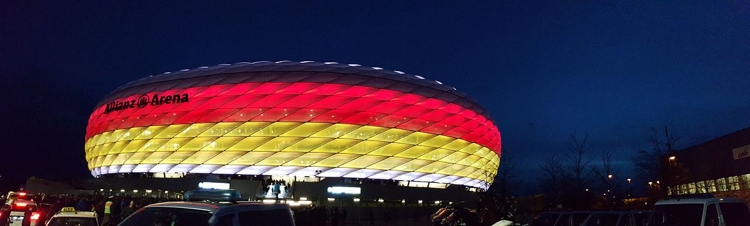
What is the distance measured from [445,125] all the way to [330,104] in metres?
12.6

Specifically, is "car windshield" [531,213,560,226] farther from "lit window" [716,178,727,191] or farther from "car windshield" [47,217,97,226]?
"lit window" [716,178,727,191]

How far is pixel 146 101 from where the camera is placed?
48.6m

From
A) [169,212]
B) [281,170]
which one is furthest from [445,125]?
[169,212]

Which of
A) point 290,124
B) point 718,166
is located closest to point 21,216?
point 290,124

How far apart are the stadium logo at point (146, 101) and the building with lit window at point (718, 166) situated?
41.5 metres

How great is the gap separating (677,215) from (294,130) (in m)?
36.0

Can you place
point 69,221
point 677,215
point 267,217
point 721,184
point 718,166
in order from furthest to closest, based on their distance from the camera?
point 721,184, point 718,166, point 677,215, point 69,221, point 267,217

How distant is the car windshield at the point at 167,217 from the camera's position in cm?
549

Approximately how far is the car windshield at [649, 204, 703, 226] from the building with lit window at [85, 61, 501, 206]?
111 feet

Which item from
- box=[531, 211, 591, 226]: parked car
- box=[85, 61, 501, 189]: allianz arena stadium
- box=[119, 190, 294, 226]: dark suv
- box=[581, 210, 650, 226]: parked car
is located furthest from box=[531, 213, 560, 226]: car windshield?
box=[85, 61, 501, 189]: allianz arena stadium

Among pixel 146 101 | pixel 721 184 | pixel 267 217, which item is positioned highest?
pixel 146 101

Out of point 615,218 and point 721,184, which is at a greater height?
point 721,184

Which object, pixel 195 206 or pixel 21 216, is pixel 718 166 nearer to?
pixel 195 206

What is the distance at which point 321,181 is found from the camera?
4706cm
